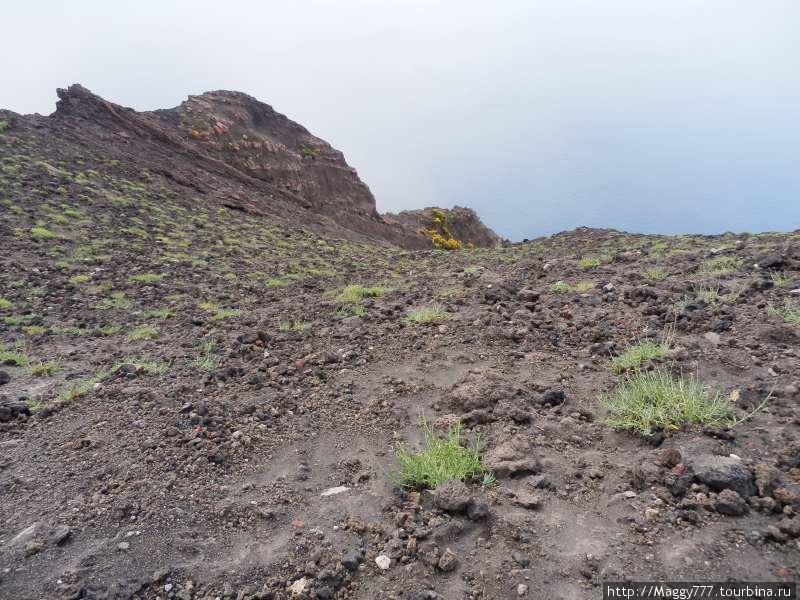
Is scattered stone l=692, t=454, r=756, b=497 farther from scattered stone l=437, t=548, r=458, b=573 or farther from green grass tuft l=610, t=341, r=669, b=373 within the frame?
green grass tuft l=610, t=341, r=669, b=373

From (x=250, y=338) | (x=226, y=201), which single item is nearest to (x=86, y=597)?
(x=250, y=338)

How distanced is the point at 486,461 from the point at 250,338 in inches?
→ 168

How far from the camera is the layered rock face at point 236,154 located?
81.1 ft

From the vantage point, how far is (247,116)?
3297 cm

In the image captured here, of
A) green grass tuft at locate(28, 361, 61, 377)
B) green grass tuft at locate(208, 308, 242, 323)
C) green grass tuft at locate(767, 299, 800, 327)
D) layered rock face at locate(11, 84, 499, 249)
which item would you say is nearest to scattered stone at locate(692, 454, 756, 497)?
green grass tuft at locate(767, 299, 800, 327)

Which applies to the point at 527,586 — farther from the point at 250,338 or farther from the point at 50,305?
the point at 50,305

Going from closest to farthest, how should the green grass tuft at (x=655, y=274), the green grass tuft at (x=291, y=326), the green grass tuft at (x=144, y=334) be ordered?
the green grass tuft at (x=291, y=326)
the green grass tuft at (x=655, y=274)
the green grass tuft at (x=144, y=334)

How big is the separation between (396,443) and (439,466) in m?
0.61

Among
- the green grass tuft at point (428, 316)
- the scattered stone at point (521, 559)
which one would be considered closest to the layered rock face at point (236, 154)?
the green grass tuft at point (428, 316)

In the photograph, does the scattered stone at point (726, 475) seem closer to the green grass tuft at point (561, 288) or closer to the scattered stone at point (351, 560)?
the scattered stone at point (351, 560)

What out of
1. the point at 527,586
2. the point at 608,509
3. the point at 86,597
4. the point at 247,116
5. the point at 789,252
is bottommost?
the point at 86,597

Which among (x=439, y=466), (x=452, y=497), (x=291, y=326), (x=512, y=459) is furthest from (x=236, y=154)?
(x=452, y=497)

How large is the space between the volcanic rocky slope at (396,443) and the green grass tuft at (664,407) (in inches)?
3.7

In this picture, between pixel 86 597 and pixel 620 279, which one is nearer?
pixel 86 597
